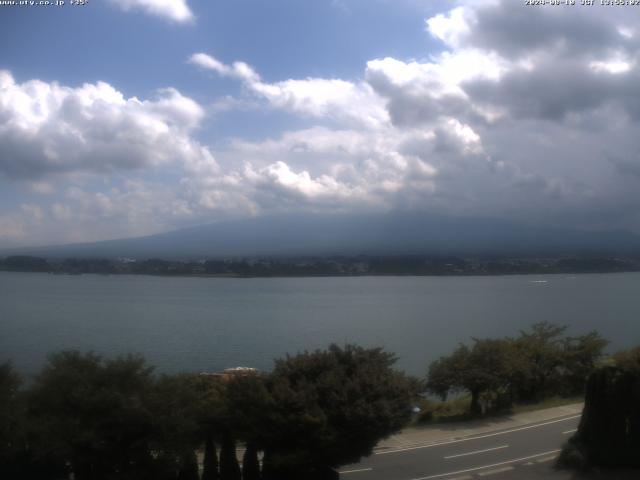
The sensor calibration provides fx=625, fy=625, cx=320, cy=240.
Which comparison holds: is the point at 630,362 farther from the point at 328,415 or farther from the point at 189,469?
the point at 189,469

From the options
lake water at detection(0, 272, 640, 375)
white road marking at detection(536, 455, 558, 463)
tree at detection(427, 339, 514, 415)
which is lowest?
lake water at detection(0, 272, 640, 375)

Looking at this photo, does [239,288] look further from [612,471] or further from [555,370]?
[612,471]

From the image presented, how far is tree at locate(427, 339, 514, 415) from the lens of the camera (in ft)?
48.4

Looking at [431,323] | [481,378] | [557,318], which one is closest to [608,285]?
[557,318]

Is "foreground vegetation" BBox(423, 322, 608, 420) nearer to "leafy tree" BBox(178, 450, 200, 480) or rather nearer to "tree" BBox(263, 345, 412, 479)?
"tree" BBox(263, 345, 412, 479)

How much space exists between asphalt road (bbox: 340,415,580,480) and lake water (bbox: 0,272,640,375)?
10.9 meters

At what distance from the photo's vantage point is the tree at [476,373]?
14.8m

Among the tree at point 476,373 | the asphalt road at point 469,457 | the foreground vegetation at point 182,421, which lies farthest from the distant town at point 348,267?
the foreground vegetation at point 182,421

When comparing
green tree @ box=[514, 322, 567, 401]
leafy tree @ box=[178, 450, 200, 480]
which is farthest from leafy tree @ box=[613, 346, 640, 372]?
leafy tree @ box=[178, 450, 200, 480]

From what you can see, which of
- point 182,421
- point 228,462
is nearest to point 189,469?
point 228,462

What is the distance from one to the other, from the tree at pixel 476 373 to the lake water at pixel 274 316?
23.1 ft

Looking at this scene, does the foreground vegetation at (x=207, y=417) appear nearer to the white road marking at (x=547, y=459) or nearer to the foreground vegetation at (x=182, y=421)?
the foreground vegetation at (x=182, y=421)

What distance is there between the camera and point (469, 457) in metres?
10.3

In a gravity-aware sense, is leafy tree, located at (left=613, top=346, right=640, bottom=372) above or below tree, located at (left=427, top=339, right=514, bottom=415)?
above
